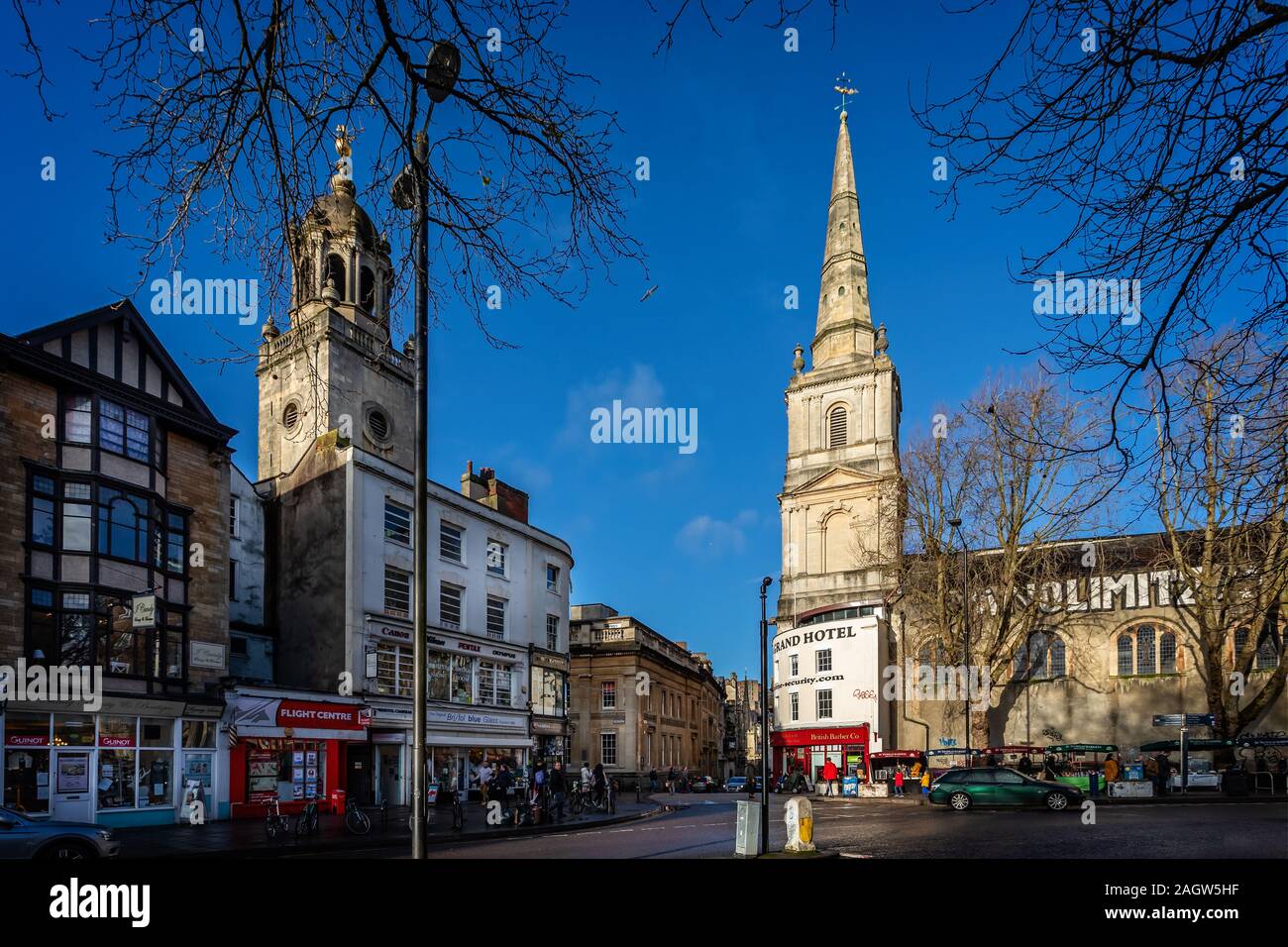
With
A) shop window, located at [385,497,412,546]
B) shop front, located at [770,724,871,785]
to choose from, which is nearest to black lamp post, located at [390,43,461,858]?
shop window, located at [385,497,412,546]

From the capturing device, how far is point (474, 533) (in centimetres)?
4003

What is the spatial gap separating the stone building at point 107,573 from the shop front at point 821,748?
35893 millimetres

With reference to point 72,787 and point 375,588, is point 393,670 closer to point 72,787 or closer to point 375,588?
point 375,588

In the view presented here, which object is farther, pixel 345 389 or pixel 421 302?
pixel 345 389

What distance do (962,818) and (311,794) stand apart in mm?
20090

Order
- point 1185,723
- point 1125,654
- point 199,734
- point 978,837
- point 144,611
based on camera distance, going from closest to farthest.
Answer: point 978,837 → point 144,611 → point 199,734 → point 1185,723 → point 1125,654

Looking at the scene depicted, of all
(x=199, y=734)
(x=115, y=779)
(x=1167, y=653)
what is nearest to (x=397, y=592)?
(x=199, y=734)

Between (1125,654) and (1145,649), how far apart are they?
108 centimetres

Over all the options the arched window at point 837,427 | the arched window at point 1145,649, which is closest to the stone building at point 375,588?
the arched window at point 837,427

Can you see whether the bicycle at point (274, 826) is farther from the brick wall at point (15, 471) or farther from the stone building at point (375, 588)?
the brick wall at point (15, 471)

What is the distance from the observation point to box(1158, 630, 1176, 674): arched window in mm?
48406

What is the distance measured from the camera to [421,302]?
23.0 ft

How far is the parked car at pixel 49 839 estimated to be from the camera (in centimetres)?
1255
